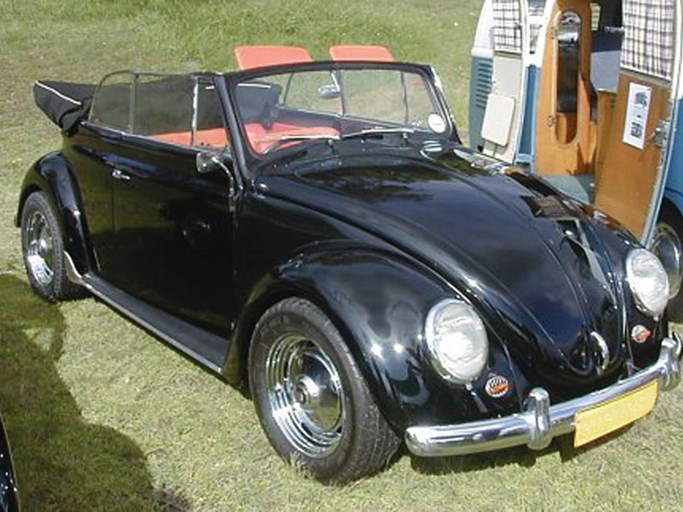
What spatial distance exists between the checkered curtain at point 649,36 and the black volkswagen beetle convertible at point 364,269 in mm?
1370

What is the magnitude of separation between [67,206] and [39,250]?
0.59 meters

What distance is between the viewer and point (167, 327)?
397 centimetres

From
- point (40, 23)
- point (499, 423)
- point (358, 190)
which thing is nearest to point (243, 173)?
point (358, 190)

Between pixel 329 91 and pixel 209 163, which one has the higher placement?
pixel 329 91

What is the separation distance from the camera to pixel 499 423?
272cm

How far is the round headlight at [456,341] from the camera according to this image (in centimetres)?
273

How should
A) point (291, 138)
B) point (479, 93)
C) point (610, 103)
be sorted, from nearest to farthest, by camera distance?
1. point (291, 138)
2. point (610, 103)
3. point (479, 93)

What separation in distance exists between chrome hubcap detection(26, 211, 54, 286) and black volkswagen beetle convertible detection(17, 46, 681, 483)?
25.2 inches

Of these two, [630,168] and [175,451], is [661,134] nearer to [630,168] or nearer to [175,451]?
[630,168]

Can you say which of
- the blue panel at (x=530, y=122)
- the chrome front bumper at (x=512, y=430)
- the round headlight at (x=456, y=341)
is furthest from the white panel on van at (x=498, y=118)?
the round headlight at (x=456, y=341)

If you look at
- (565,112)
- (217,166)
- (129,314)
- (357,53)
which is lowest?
(129,314)

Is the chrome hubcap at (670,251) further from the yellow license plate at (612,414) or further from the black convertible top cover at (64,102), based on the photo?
the black convertible top cover at (64,102)

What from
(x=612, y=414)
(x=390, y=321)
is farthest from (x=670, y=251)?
(x=390, y=321)

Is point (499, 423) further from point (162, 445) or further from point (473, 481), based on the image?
point (162, 445)
